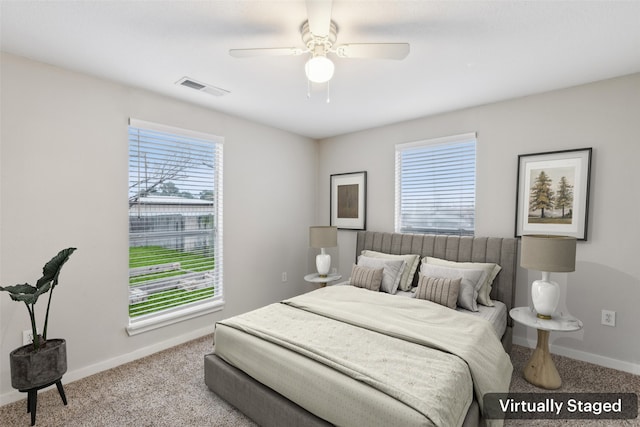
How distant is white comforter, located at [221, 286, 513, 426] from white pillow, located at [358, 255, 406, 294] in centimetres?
42

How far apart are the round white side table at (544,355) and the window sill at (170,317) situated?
119 inches

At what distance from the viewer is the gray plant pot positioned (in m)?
1.95

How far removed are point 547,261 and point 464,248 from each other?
36.1 inches

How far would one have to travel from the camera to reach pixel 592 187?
2688 mm

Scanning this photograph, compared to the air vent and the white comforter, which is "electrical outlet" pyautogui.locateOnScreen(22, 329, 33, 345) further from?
the air vent

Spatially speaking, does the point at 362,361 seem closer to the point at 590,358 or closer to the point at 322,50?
the point at 322,50

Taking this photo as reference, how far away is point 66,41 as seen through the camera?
6.68 feet

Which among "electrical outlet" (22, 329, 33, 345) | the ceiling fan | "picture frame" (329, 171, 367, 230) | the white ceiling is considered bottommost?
"electrical outlet" (22, 329, 33, 345)

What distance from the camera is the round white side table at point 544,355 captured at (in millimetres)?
2334

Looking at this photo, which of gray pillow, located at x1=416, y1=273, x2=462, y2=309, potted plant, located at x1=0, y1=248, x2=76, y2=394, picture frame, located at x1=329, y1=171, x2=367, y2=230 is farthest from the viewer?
picture frame, located at x1=329, y1=171, x2=367, y2=230

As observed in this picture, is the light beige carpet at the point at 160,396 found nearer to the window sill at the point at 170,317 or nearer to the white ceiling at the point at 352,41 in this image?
the window sill at the point at 170,317

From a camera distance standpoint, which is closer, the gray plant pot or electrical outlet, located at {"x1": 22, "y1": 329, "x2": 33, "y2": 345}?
the gray plant pot

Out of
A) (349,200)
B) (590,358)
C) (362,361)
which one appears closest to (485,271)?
(590,358)

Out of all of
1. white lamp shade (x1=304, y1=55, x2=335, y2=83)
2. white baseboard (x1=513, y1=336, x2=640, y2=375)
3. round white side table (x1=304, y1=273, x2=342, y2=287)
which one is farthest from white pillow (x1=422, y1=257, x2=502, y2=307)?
white lamp shade (x1=304, y1=55, x2=335, y2=83)
